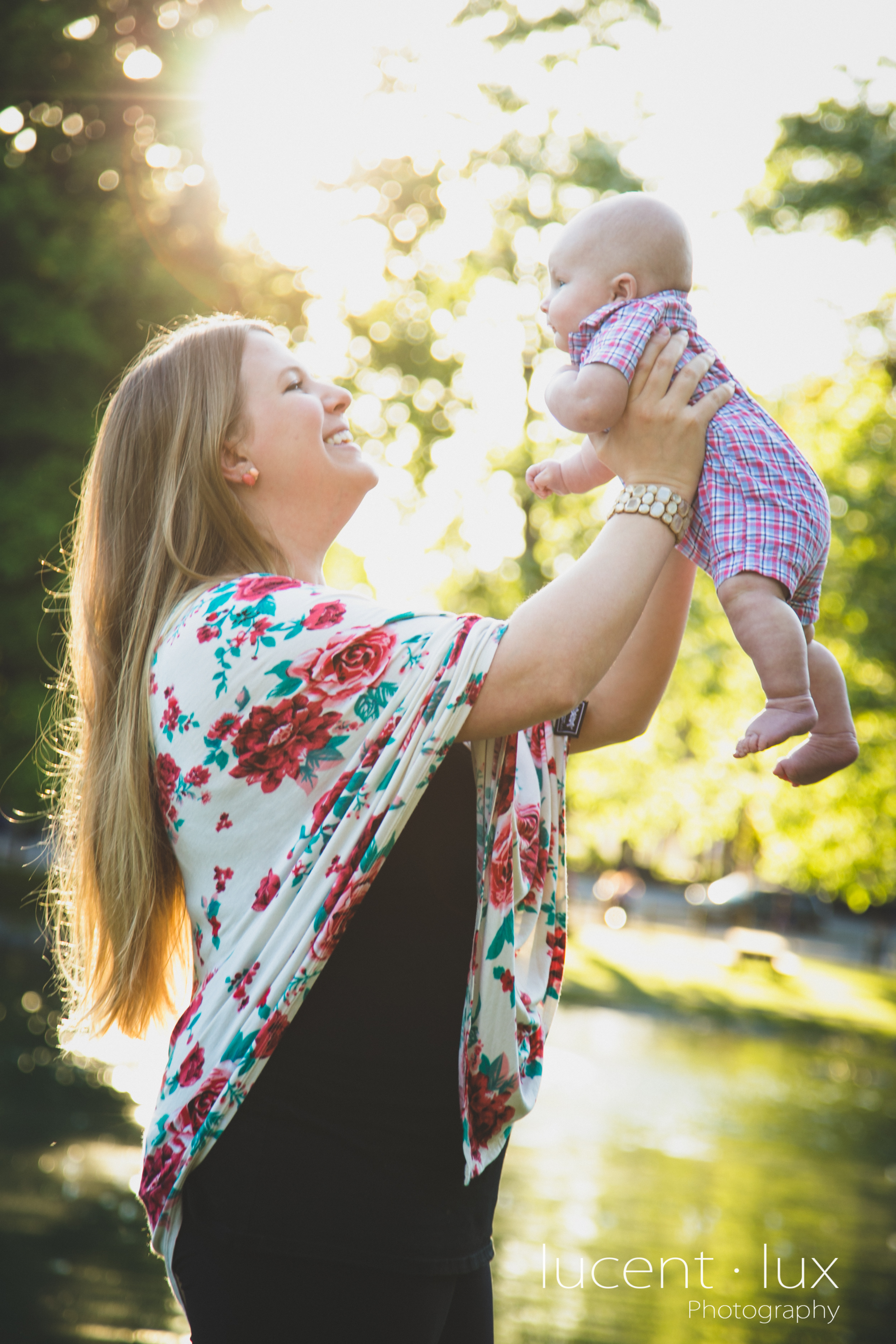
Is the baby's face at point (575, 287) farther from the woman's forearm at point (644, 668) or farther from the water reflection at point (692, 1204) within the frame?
the water reflection at point (692, 1204)

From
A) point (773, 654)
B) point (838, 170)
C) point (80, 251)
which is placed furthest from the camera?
point (80, 251)

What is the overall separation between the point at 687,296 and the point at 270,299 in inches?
462

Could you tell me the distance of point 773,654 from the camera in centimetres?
164

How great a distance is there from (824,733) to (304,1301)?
1.13 m

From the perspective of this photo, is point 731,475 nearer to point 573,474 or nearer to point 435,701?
point 573,474

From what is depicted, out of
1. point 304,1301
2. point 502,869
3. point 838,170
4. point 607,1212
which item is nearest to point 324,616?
point 502,869

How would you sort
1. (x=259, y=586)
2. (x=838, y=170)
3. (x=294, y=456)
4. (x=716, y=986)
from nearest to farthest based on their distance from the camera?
(x=259, y=586)
(x=294, y=456)
(x=838, y=170)
(x=716, y=986)

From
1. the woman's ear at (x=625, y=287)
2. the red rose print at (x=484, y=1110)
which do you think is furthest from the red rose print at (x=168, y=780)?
the woman's ear at (x=625, y=287)

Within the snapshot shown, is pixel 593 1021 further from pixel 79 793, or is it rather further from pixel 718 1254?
pixel 79 793

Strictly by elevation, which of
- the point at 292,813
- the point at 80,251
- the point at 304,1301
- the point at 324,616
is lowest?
the point at 80,251

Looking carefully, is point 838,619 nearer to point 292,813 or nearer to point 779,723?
point 779,723

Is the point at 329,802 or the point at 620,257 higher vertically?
the point at 620,257

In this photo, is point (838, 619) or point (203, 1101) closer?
point (203, 1101)

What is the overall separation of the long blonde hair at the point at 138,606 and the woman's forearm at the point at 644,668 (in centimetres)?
62
